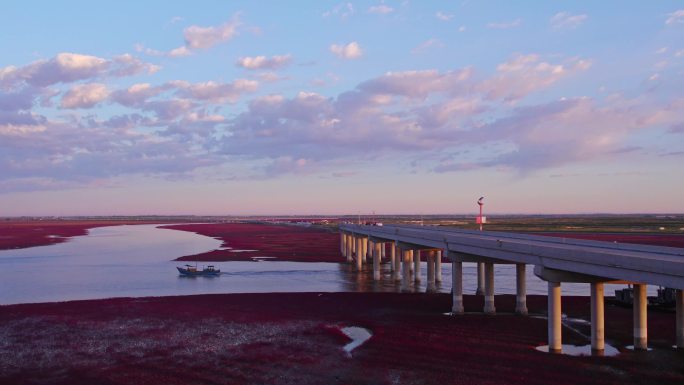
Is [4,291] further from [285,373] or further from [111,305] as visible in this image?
[285,373]

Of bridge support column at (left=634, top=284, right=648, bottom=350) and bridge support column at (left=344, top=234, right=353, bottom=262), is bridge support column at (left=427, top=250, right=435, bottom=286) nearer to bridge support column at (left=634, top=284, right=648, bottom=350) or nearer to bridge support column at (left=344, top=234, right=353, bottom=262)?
bridge support column at (left=634, top=284, right=648, bottom=350)

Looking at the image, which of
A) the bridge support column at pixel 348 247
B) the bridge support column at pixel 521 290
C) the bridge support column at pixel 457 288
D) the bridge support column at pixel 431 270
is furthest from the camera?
the bridge support column at pixel 348 247

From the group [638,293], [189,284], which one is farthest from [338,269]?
[638,293]

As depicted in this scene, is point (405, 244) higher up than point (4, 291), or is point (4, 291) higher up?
point (405, 244)

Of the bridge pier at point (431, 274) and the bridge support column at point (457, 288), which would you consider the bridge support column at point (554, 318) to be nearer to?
the bridge support column at point (457, 288)

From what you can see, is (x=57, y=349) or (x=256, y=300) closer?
(x=57, y=349)

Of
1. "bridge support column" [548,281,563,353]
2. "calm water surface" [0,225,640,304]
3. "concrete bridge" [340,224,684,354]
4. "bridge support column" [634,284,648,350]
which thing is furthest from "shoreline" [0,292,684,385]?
"calm water surface" [0,225,640,304]

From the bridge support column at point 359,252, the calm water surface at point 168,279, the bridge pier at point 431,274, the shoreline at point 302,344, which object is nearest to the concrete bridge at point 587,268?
the shoreline at point 302,344
